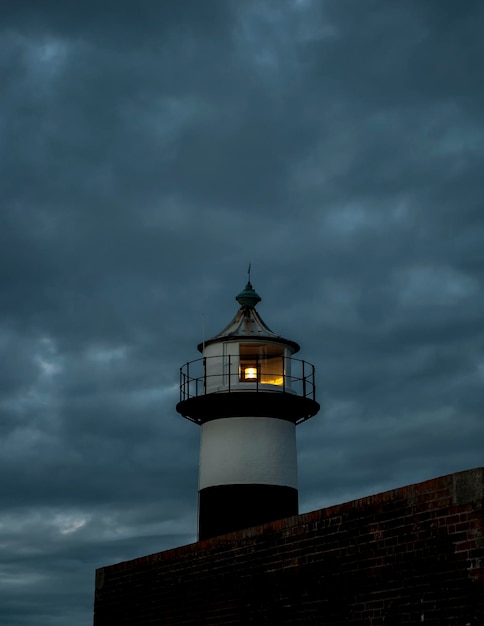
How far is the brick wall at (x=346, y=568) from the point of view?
1010cm

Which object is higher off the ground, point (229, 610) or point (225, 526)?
point (225, 526)

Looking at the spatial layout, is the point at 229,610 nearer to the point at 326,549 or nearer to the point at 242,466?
the point at 326,549

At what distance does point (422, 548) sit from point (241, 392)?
Answer: 394 inches

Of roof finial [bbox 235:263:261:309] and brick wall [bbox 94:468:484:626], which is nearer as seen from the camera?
brick wall [bbox 94:468:484:626]

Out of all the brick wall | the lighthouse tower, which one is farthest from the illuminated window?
the brick wall

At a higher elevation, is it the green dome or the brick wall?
the green dome

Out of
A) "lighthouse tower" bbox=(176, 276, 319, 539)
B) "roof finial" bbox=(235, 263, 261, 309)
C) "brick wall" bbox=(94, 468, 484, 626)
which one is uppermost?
"roof finial" bbox=(235, 263, 261, 309)

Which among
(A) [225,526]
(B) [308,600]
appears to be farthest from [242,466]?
Answer: (B) [308,600]

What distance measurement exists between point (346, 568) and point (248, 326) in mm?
9993

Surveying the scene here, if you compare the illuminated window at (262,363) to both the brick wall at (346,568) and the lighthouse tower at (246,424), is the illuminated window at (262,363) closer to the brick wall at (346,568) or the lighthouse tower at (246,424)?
the lighthouse tower at (246,424)

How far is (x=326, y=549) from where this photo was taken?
1237cm

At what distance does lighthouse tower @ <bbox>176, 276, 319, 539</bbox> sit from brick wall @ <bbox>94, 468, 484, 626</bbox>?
11.8 feet

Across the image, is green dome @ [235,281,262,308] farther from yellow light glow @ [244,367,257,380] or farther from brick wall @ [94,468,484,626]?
brick wall @ [94,468,484,626]

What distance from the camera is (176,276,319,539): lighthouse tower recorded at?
66.2 feet
